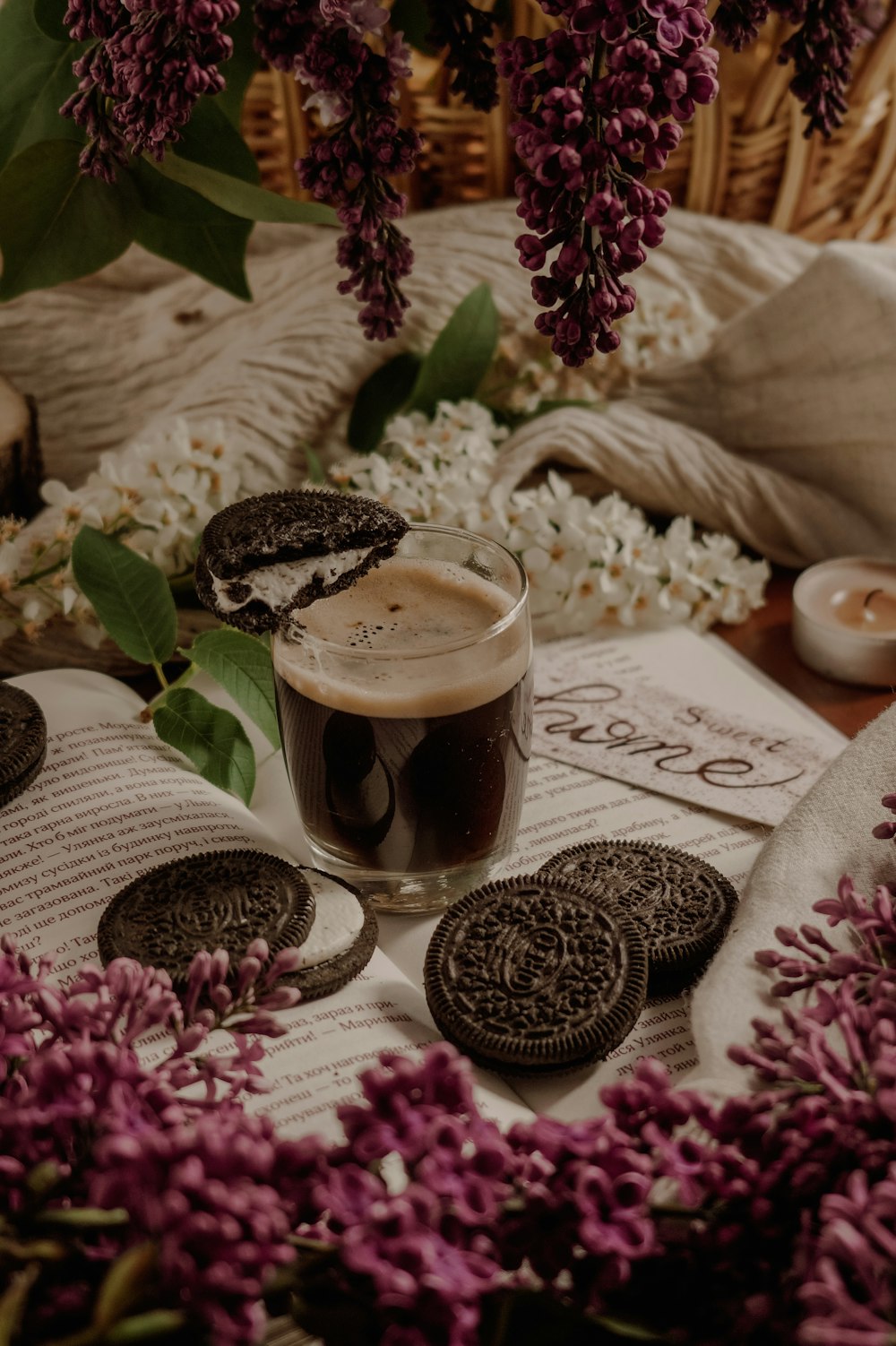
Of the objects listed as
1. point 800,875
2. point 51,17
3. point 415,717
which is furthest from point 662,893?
point 51,17

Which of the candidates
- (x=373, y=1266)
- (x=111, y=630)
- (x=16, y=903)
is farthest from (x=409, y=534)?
(x=373, y=1266)

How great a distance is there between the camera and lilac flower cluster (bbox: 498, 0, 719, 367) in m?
0.62

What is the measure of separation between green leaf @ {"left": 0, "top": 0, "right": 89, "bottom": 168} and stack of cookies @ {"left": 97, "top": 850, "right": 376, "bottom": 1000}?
21.4 inches

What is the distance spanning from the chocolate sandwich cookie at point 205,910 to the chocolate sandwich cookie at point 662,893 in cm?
16

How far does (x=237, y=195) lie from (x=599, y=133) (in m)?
0.36

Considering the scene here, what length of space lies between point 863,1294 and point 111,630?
69cm

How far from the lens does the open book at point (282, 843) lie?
73 cm

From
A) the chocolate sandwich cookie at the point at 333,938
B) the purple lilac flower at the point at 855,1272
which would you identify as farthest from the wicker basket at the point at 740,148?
the purple lilac flower at the point at 855,1272

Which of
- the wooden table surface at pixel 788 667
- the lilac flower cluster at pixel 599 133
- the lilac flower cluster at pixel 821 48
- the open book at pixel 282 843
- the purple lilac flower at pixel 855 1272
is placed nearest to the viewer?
the purple lilac flower at pixel 855 1272

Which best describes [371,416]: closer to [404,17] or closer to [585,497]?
[585,497]

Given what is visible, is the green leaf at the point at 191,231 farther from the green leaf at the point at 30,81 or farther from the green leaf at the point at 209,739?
the green leaf at the point at 209,739

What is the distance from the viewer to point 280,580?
31.7 inches

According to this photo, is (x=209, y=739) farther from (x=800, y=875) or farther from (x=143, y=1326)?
(x=143, y=1326)

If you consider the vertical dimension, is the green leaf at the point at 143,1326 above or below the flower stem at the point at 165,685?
above
